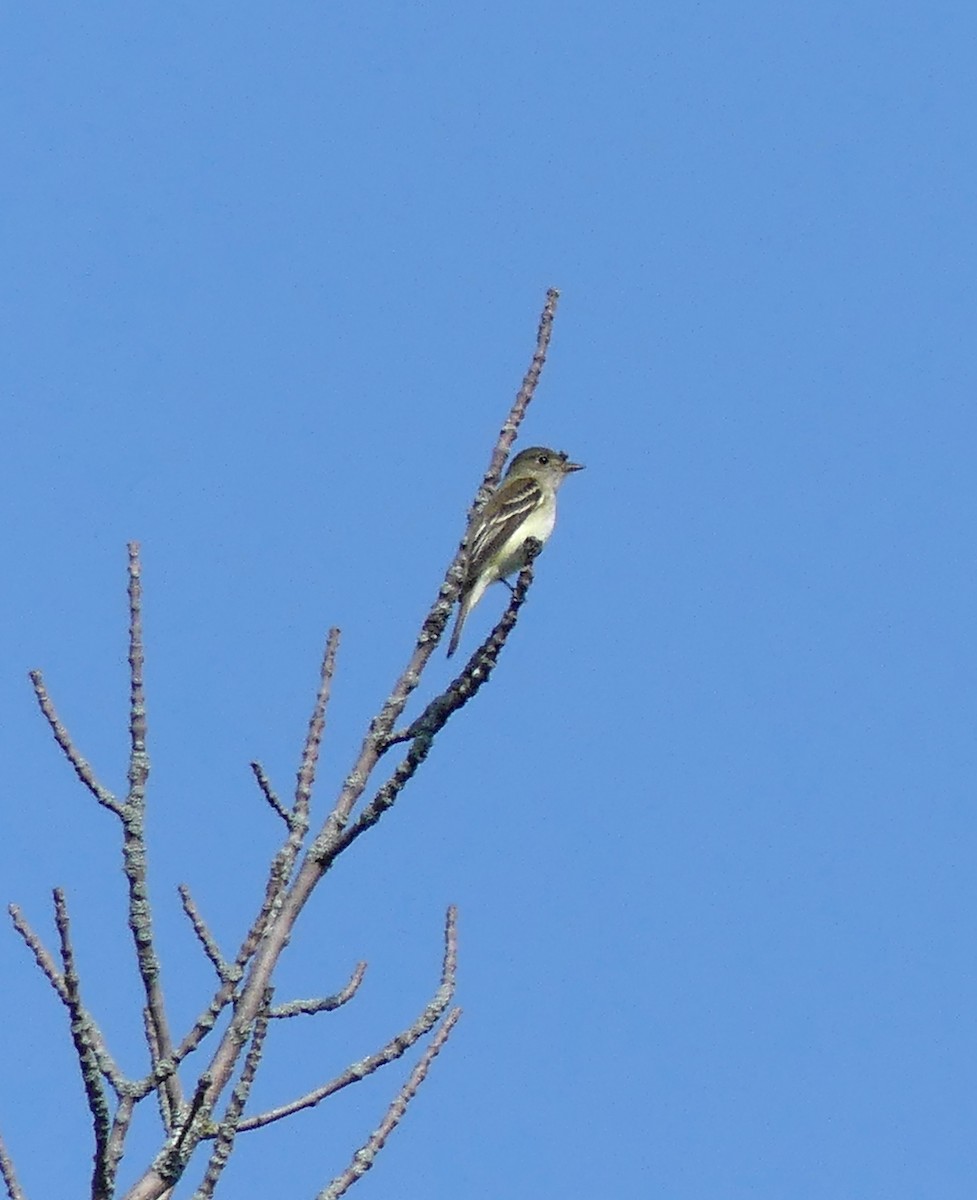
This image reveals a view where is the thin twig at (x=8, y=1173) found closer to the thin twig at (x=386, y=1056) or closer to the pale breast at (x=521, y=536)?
the thin twig at (x=386, y=1056)

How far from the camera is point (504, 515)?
11688 millimetres

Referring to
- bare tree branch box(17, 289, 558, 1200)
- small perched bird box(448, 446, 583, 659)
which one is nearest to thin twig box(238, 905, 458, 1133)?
bare tree branch box(17, 289, 558, 1200)

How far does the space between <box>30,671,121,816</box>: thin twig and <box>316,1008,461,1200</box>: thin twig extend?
3.22 feet

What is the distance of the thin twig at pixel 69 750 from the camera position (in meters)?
4.30

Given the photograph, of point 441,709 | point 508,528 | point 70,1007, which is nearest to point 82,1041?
point 70,1007

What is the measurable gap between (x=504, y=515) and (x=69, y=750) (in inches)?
296

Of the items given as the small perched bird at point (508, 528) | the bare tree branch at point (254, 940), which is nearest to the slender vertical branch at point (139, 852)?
the bare tree branch at point (254, 940)

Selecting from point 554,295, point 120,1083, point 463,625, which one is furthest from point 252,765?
point 463,625

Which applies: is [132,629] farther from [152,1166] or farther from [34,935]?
[152,1166]

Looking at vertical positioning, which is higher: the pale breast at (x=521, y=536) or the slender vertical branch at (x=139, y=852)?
the pale breast at (x=521, y=536)

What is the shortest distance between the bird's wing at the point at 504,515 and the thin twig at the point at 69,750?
21.9ft

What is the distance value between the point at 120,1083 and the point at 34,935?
463 millimetres

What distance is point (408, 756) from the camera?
15.4 feet

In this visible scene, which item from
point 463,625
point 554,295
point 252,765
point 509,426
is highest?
point 463,625
